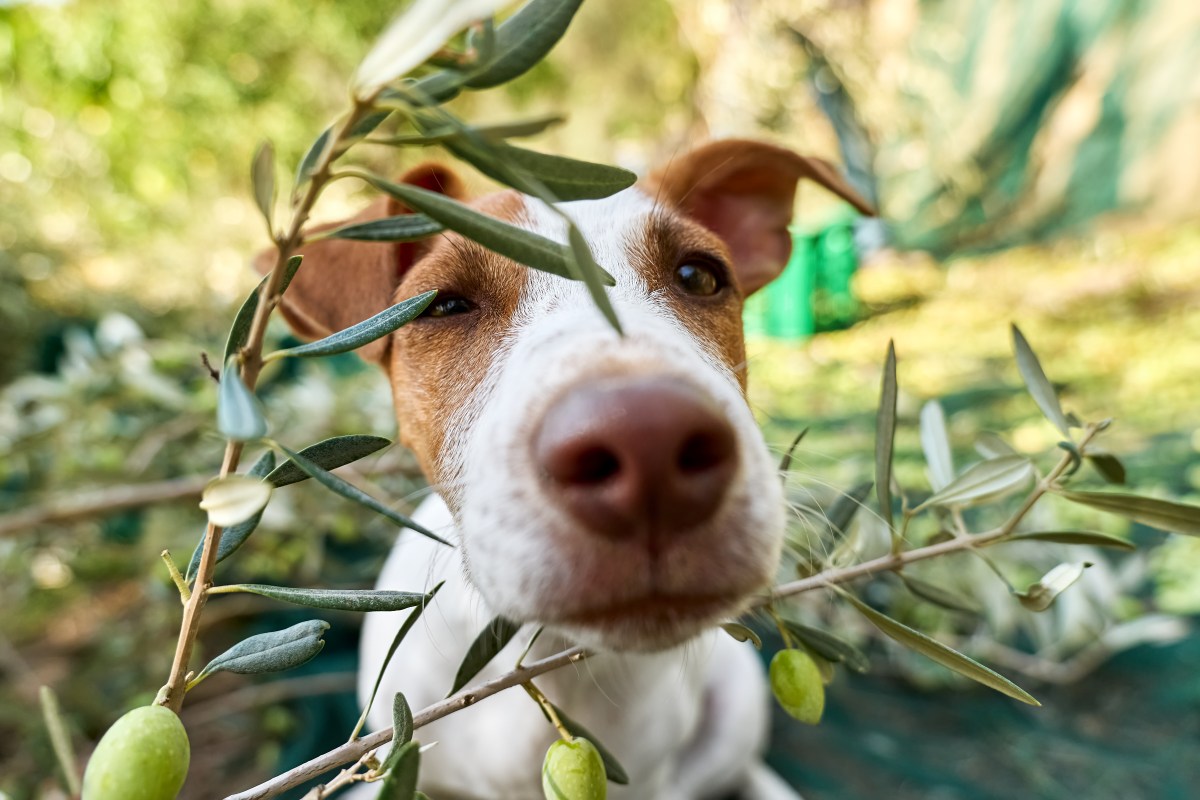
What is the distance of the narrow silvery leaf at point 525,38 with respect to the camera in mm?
579

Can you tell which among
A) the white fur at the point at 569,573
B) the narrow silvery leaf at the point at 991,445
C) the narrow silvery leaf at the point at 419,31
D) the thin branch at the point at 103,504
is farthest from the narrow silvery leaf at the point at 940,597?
the thin branch at the point at 103,504

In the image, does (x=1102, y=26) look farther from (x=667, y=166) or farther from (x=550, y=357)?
(x=550, y=357)

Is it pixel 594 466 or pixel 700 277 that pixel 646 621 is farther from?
pixel 700 277

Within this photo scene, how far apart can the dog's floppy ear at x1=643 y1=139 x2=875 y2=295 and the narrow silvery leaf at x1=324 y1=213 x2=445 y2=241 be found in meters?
0.88

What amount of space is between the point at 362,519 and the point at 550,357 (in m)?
2.18

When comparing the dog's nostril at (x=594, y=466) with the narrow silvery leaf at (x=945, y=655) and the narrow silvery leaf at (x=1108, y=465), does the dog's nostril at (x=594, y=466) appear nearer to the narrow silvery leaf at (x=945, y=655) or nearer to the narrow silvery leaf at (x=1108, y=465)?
the narrow silvery leaf at (x=945, y=655)

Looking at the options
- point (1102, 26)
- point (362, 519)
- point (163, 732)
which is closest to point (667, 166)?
point (163, 732)

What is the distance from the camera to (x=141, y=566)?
2686mm

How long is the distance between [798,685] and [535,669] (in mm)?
291

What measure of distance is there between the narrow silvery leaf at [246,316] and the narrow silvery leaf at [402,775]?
0.36m

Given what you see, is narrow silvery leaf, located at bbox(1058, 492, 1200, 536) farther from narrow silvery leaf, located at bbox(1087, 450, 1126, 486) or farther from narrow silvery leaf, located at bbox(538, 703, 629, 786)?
narrow silvery leaf, located at bbox(538, 703, 629, 786)

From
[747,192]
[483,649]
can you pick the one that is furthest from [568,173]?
[747,192]

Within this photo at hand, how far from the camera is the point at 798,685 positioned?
788 millimetres

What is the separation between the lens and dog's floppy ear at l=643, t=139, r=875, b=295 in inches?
58.8
